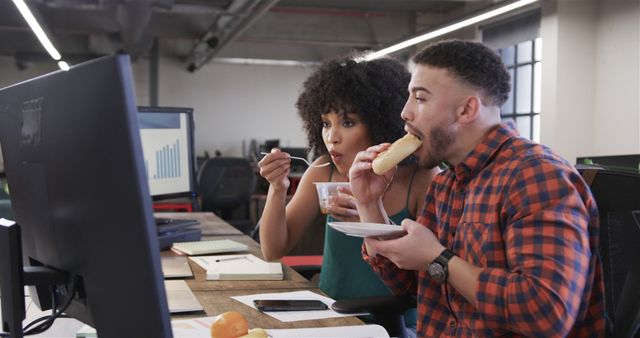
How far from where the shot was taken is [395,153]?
164cm

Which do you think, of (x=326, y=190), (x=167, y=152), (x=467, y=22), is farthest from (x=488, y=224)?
(x=467, y=22)

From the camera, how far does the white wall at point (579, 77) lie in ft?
22.5

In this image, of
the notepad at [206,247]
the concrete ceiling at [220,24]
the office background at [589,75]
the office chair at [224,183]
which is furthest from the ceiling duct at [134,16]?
the notepad at [206,247]

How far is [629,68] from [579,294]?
6.05 meters

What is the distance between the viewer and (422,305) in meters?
1.59

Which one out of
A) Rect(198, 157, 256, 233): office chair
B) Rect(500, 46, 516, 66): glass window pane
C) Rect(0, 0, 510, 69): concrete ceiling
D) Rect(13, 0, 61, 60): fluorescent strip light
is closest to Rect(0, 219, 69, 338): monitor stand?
Rect(13, 0, 61, 60): fluorescent strip light

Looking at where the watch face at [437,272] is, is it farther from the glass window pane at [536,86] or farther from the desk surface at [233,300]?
the glass window pane at [536,86]

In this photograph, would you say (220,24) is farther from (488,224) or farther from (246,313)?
(488,224)

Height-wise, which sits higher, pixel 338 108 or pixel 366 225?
pixel 338 108

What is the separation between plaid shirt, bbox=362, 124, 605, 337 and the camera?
1.18 m

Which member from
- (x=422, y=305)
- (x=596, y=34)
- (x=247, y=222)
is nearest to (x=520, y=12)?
(x=596, y=34)

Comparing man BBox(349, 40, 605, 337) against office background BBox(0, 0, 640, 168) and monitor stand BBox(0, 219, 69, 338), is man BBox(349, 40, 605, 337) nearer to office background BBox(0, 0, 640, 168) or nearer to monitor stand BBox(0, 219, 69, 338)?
monitor stand BBox(0, 219, 69, 338)

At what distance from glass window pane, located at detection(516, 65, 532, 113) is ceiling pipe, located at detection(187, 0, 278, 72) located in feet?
10.8

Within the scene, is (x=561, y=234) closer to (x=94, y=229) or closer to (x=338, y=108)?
(x=94, y=229)
